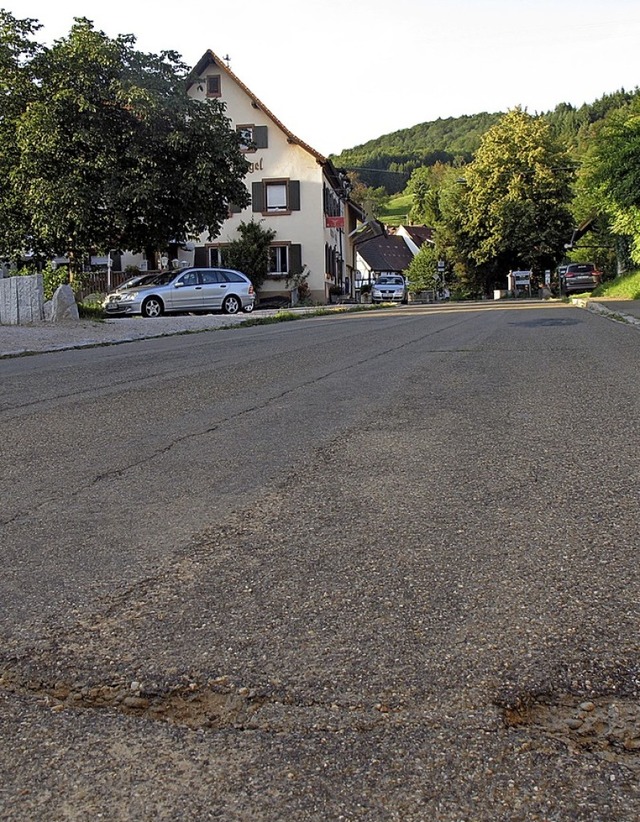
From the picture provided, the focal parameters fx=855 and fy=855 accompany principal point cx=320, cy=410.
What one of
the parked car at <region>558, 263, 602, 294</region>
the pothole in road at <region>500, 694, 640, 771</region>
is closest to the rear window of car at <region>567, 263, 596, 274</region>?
the parked car at <region>558, 263, 602, 294</region>

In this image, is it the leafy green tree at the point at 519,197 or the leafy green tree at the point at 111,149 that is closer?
the leafy green tree at the point at 111,149

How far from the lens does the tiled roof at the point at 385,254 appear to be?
96500 millimetres

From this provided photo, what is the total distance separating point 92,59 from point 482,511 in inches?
1095

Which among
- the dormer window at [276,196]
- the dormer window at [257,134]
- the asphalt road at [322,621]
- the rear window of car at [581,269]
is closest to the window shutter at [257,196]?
the dormer window at [276,196]

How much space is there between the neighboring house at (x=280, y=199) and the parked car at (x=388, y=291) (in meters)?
7.24

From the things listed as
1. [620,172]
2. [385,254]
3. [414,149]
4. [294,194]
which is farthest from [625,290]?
[414,149]

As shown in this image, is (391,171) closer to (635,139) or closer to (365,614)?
(635,139)

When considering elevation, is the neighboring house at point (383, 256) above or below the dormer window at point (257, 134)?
below

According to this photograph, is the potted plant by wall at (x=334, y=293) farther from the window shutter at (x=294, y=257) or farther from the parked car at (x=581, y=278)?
the parked car at (x=581, y=278)

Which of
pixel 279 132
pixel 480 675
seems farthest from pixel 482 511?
pixel 279 132

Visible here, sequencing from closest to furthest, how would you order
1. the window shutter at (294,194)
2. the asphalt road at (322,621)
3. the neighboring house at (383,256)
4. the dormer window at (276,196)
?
the asphalt road at (322,621) → the window shutter at (294,194) → the dormer window at (276,196) → the neighboring house at (383,256)

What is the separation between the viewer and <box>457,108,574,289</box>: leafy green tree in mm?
61469

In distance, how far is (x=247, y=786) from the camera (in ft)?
5.62

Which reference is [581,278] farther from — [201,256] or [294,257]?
[201,256]
